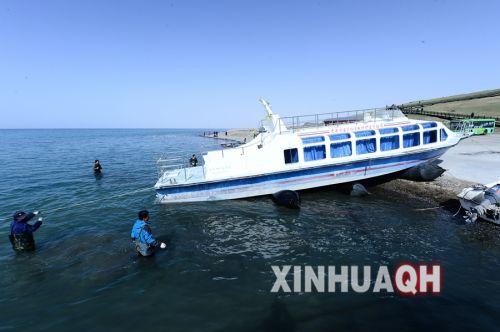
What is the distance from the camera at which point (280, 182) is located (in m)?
18.8

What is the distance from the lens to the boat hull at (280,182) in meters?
18.4

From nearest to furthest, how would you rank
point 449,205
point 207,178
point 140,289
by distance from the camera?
point 140,289 → point 449,205 → point 207,178

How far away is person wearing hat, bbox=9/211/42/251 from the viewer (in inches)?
466

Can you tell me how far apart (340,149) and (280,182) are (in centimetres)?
494

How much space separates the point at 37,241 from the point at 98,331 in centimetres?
880

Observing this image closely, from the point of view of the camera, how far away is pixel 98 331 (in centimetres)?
788

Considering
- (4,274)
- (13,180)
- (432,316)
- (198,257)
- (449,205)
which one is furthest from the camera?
(13,180)

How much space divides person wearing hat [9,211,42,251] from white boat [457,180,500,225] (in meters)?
20.5

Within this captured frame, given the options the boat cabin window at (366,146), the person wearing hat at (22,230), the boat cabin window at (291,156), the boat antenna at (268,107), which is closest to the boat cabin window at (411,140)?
the boat cabin window at (366,146)

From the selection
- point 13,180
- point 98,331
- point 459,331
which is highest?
point 13,180

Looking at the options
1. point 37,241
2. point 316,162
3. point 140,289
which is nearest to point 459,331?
point 140,289

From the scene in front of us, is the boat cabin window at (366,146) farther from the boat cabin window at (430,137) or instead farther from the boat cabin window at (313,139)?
the boat cabin window at (430,137)

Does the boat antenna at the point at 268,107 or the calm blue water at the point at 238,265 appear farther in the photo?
the boat antenna at the point at 268,107

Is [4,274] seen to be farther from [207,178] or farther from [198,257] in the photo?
[207,178]
